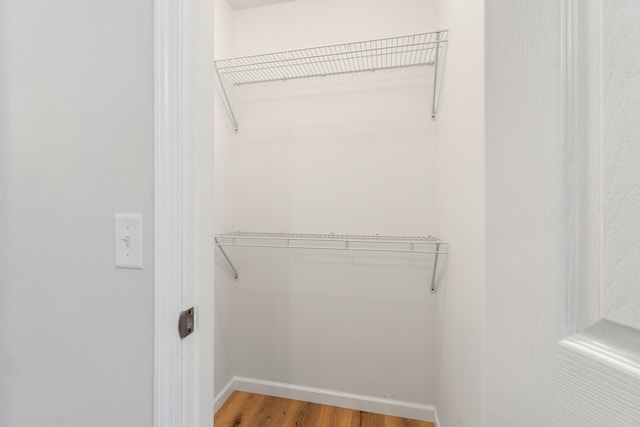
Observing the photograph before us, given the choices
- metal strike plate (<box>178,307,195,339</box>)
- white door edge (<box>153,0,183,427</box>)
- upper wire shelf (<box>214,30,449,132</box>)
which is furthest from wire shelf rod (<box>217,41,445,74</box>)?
metal strike plate (<box>178,307,195,339</box>)

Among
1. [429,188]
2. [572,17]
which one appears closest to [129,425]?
[572,17]

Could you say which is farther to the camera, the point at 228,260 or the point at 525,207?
the point at 228,260

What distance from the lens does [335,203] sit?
1702 millimetres

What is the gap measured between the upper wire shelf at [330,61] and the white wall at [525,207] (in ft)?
4.22

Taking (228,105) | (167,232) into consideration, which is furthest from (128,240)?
(228,105)

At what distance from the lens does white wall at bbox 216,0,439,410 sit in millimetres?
1590

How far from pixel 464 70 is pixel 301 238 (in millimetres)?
1117

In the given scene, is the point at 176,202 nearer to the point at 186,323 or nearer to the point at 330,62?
the point at 186,323

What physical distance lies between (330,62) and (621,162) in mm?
1618

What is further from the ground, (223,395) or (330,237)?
(330,237)

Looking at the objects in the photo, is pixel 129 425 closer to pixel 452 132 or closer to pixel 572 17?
pixel 572 17

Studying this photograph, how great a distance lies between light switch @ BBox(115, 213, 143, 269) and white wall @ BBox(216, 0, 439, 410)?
45.9 inches

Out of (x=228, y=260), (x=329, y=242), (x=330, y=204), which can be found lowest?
(x=228, y=260)

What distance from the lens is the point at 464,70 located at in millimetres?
985
